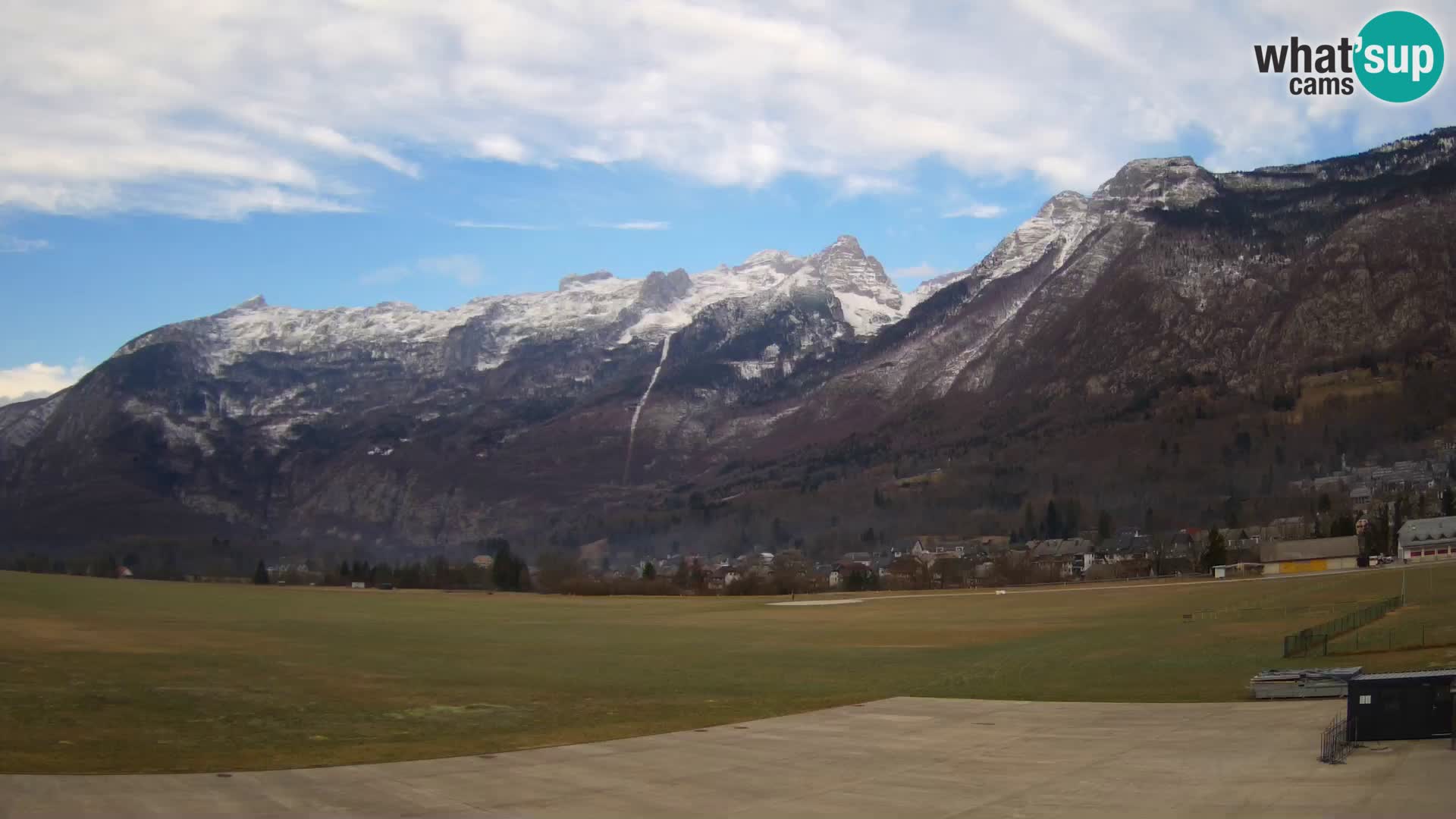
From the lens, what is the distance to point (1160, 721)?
123 feet

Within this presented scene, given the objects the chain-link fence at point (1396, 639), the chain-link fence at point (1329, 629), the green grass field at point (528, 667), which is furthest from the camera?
the chain-link fence at point (1329, 629)

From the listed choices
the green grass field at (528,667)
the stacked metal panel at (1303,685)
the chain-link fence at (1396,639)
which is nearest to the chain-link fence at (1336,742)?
the stacked metal panel at (1303,685)

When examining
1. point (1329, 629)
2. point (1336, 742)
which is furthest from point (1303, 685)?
point (1329, 629)

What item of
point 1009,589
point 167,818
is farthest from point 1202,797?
point 1009,589

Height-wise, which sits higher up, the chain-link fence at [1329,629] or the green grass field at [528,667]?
the chain-link fence at [1329,629]

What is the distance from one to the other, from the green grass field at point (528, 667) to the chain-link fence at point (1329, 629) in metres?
1.38

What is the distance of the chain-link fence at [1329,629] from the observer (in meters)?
52.1

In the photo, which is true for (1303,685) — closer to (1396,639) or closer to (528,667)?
(1396,639)

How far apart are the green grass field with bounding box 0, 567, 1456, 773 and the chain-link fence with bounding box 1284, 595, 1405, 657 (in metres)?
1.38

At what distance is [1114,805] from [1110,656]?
34566 millimetres

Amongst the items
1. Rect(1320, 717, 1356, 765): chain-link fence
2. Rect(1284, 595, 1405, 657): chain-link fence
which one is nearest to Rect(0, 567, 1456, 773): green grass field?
Rect(1284, 595, 1405, 657): chain-link fence

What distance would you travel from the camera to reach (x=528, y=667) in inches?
2402

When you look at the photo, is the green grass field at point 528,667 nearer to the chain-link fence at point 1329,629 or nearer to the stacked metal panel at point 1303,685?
the chain-link fence at point 1329,629

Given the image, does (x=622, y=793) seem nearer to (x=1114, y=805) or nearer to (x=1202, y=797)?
(x=1114, y=805)
